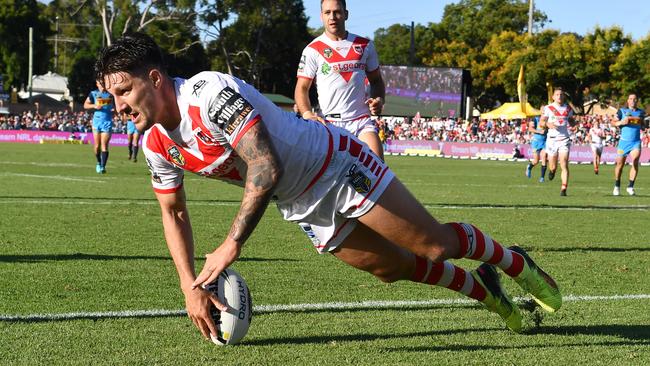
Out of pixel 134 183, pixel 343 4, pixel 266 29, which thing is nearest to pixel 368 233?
pixel 343 4

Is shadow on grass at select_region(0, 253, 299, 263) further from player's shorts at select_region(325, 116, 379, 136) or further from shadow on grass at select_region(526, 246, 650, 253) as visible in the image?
shadow on grass at select_region(526, 246, 650, 253)

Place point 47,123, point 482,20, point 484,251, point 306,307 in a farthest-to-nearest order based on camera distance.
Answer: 1. point 482,20
2. point 47,123
3. point 306,307
4. point 484,251

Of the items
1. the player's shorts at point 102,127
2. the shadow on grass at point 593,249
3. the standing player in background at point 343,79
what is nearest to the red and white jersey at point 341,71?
the standing player in background at point 343,79

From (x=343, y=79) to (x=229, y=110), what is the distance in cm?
529

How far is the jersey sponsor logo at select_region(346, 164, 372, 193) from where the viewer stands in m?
4.86

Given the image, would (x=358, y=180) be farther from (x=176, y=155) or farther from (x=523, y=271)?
(x=523, y=271)

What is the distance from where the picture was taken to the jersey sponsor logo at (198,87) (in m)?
4.35

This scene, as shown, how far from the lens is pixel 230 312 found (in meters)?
4.82

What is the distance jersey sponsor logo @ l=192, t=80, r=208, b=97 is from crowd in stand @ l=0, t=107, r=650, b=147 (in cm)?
4275

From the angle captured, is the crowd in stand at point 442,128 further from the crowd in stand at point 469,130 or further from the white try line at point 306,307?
the white try line at point 306,307

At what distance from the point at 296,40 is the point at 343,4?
65040 mm

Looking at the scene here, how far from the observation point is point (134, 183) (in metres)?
19.6

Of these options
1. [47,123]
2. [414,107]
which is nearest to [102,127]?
[414,107]

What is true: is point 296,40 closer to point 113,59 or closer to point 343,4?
point 343,4
